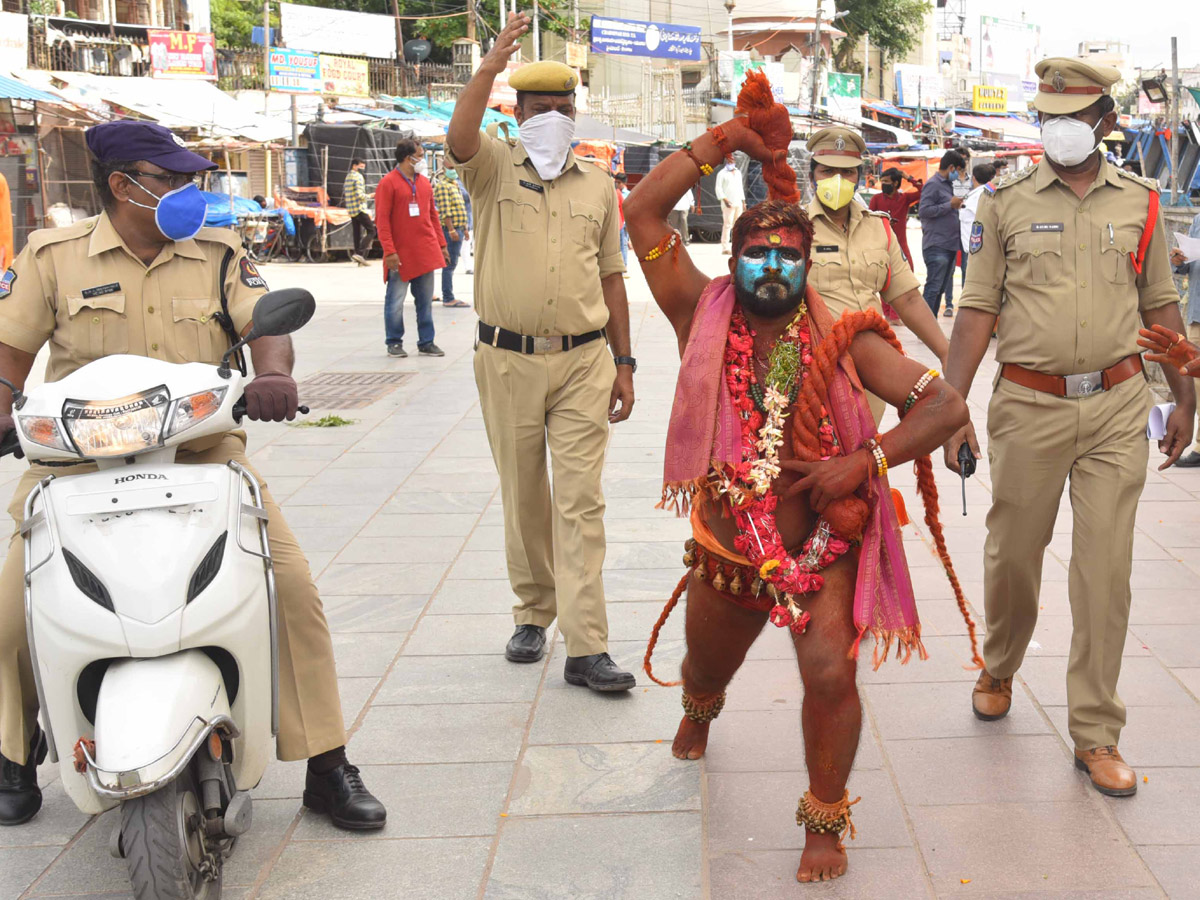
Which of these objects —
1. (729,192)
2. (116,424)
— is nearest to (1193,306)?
(116,424)

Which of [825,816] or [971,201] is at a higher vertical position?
[971,201]

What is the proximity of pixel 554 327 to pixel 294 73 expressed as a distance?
81.3ft

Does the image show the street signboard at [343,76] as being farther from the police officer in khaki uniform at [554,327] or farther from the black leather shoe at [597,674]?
the black leather shoe at [597,674]

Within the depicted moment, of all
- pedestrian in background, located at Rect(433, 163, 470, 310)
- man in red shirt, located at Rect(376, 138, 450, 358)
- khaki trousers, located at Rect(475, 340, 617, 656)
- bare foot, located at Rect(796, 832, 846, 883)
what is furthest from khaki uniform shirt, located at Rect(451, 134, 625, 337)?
pedestrian in background, located at Rect(433, 163, 470, 310)

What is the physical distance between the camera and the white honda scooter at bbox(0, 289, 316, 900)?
296 cm

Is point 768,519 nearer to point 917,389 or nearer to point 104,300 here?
point 917,389

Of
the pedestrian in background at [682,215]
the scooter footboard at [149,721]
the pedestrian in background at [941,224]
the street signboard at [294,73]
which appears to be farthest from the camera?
the street signboard at [294,73]

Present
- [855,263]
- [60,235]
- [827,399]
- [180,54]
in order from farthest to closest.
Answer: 1. [180,54]
2. [855,263]
3. [60,235]
4. [827,399]

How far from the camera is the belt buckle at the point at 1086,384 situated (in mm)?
4059

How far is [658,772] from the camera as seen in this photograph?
159 inches

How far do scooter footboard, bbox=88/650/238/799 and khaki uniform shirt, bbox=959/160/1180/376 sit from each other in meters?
2.66

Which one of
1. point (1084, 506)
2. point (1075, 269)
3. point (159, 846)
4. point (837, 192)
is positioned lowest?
point (159, 846)

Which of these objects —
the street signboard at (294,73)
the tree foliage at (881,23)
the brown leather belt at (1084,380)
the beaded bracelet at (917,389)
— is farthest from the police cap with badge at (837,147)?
the tree foliage at (881,23)

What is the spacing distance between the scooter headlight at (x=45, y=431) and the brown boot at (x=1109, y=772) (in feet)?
9.76
